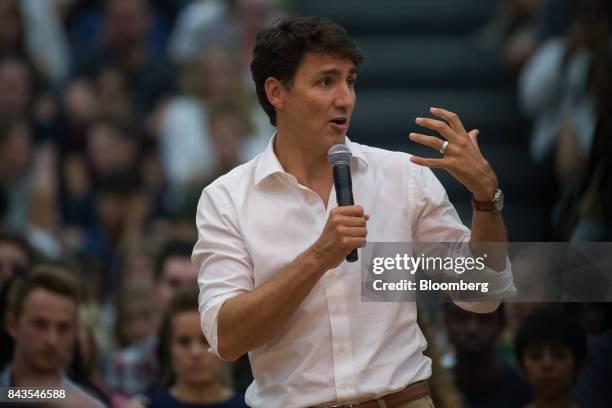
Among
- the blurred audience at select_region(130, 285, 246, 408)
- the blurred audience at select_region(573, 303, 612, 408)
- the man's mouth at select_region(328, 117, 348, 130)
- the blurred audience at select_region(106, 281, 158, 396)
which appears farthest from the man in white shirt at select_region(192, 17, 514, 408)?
the blurred audience at select_region(106, 281, 158, 396)

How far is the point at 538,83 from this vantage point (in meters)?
6.83

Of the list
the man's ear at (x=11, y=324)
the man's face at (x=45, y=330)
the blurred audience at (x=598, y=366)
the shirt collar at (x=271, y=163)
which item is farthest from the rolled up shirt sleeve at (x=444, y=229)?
the man's ear at (x=11, y=324)

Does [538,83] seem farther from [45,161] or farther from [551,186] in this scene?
[45,161]

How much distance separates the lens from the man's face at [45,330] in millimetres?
4395

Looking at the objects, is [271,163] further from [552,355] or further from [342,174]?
[552,355]

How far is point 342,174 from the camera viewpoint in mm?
2973

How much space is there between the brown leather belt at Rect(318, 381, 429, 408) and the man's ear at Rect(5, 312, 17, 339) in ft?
6.30

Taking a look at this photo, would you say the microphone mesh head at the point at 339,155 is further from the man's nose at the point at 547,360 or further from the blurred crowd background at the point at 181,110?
the blurred crowd background at the point at 181,110

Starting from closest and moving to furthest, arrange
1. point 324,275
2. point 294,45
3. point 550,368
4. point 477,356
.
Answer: point 324,275 → point 294,45 → point 550,368 → point 477,356

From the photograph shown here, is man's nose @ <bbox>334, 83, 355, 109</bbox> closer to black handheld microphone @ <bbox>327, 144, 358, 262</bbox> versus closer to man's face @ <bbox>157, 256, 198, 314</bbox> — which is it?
black handheld microphone @ <bbox>327, 144, 358, 262</bbox>

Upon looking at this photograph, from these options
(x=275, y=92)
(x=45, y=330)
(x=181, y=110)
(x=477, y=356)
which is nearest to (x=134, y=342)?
(x=45, y=330)

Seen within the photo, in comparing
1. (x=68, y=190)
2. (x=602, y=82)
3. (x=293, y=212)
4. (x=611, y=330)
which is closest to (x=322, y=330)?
(x=293, y=212)

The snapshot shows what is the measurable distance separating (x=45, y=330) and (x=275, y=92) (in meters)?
1.65

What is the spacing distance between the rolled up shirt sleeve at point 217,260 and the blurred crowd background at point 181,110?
2297mm
